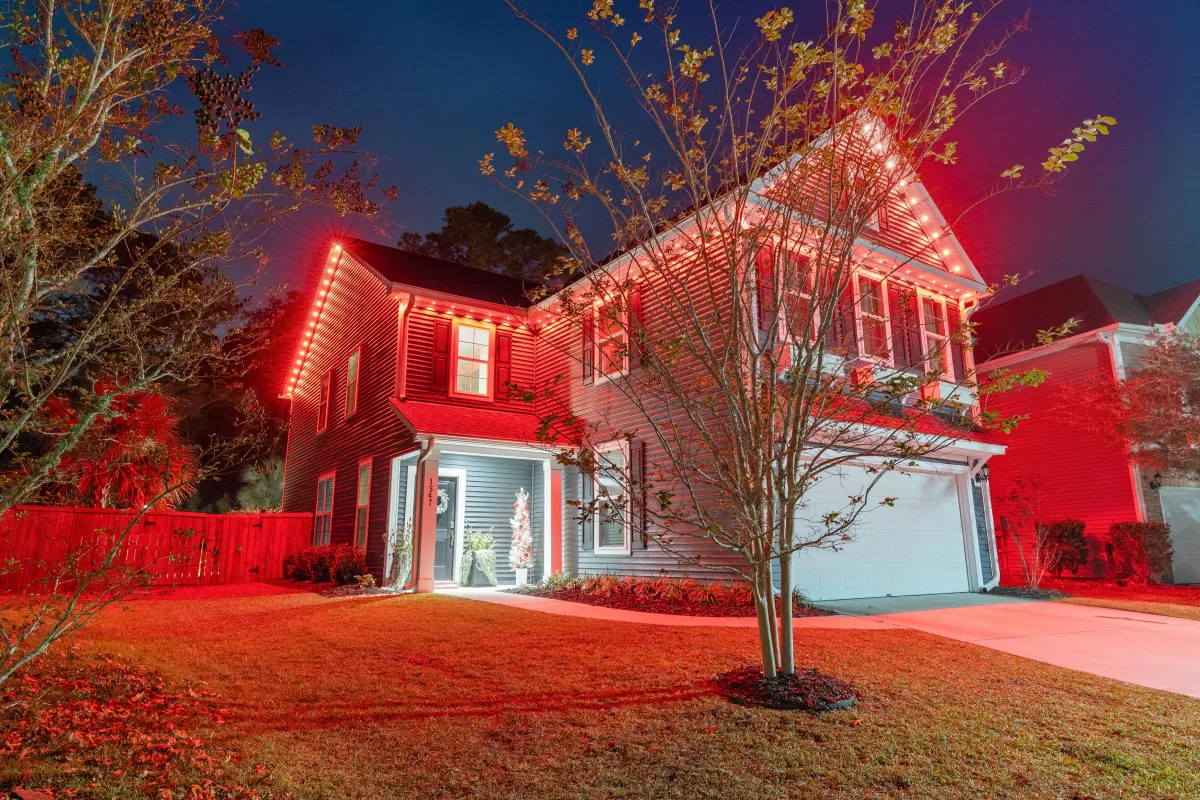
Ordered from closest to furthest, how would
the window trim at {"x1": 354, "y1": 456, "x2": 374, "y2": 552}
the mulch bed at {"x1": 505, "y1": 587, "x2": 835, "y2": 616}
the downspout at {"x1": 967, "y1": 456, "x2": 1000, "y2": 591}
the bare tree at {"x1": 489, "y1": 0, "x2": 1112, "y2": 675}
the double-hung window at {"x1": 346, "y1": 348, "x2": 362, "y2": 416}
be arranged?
the bare tree at {"x1": 489, "y1": 0, "x2": 1112, "y2": 675}, the mulch bed at {"x1": 505, "y1": 587, "x2": 835, "y2": 616}, the downspout at {"x1": 967, "y1": 456, "x2": 1000, "y2": 591}, the window trim at {"x1": 354, "y1": 456, "x2": 374, "y2": 552}, the double-hung window at {"x1": 346, "y1": 348, "x2": 362, "y2": 416}

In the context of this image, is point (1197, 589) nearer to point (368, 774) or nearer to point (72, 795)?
point (368, 774)

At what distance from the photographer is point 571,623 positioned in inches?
308

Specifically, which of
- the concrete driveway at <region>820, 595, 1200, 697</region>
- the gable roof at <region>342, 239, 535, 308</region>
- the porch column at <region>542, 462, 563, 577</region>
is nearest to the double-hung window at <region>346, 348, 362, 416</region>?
the gable roof at <region>342, 239, 535, 308</region>

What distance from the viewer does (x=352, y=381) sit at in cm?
1595

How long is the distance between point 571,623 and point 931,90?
6.25 meters

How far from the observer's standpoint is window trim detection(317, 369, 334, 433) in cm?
1728

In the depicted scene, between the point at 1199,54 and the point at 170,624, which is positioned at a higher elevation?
the point at 1199,54

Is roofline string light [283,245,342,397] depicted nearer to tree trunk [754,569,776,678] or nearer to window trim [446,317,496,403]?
window trim [446,317,496,403]

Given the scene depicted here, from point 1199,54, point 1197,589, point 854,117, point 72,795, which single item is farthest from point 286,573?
point 1199,54

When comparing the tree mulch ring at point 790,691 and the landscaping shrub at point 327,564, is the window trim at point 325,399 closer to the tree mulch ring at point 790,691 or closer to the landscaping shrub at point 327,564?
the landscaping shrub at point 327,564

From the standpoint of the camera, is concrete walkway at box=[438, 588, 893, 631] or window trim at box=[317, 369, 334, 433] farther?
window trim at box=[317, 369, 334, 433]

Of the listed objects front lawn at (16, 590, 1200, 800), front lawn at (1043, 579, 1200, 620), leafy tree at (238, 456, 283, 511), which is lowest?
front lawn at (16, 590, 1200, 800)

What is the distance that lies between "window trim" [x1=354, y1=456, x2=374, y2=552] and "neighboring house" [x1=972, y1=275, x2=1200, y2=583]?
46.7 feet

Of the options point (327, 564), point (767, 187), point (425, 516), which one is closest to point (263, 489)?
point (327, 564)
